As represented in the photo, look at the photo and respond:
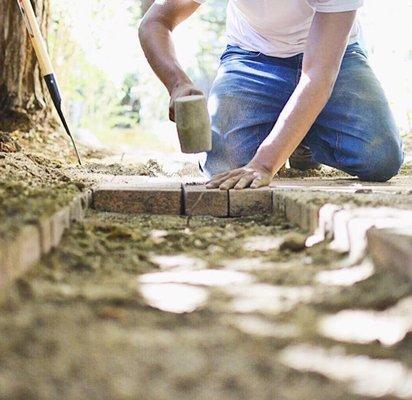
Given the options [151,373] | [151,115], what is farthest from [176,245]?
[151,115]

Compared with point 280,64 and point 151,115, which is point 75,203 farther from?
point 151,115

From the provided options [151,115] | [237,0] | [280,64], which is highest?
[237,0]

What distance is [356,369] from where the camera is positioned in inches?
36.0

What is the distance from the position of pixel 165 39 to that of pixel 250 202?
1122 millimetres

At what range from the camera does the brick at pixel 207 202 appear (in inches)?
92.4

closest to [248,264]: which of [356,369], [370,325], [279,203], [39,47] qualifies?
[370,325]

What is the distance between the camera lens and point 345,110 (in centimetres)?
314

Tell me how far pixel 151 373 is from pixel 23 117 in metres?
3.58

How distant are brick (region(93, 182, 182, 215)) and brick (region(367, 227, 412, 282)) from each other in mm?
1063

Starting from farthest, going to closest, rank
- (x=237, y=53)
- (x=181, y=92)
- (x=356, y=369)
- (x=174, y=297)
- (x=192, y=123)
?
(x=237, y=53)
(x=181, y=92)
(x=192, y=123)
(x=174, y=297)
(x=356, y=369)

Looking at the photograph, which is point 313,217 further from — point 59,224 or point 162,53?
point 162,53

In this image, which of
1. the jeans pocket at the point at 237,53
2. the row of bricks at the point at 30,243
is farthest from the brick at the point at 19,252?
the jeans pocket at the point at 237,53

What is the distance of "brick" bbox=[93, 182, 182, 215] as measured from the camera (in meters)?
2.39

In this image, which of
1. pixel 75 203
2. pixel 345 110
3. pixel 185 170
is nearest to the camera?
pixel 75 203
